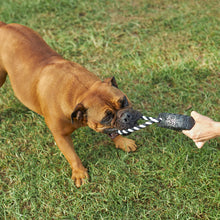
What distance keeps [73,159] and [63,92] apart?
967mm

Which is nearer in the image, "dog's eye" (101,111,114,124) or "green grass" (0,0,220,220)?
"dog's eye" (101,111,114,124)

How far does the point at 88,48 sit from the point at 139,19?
1379 mm

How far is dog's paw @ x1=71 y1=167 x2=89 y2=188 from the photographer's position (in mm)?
3838

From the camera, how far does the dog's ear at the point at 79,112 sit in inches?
122

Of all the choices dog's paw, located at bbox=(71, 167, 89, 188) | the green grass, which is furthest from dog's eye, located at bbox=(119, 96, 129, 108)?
dog's paw, located at bbox=(71, 167, 89, 188)

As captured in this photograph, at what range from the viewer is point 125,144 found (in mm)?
4066

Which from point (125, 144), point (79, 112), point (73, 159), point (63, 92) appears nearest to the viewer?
point (79, 112)

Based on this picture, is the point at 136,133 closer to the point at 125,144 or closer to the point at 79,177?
the point at 125,144

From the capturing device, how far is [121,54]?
5605mm

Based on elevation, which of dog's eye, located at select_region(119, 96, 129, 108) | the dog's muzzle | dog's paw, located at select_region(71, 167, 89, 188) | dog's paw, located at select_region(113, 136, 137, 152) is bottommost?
dog's paw, located at select_region(71, 167, 89, 188)

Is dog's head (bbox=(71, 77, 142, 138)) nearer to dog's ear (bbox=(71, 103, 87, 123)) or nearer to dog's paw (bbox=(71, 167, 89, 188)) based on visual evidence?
dog's ear (bbox=(71, 103, 87, 123))

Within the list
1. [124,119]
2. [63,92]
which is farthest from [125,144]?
[63,92]

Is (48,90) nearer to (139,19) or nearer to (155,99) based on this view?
(155,99)

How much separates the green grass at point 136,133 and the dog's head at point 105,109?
97cm
